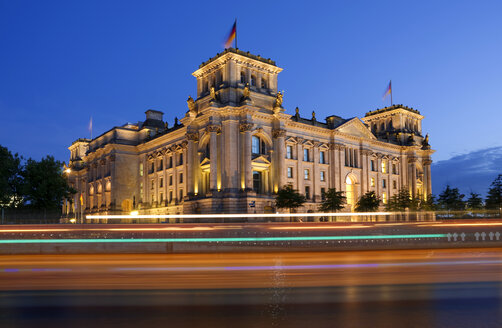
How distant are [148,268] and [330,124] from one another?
66959 millimetres

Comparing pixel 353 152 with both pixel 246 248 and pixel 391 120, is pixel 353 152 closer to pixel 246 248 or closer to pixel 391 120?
pixel 391 120

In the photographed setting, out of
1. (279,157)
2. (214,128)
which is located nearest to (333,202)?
(279,157)

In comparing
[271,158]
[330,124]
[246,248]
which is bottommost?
[246,248]

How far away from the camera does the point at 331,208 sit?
225ft

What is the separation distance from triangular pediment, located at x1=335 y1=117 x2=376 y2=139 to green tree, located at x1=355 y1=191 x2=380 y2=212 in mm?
12046

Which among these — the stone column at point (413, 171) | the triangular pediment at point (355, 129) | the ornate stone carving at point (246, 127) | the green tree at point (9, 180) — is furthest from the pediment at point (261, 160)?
the stone column at point (413, 171)

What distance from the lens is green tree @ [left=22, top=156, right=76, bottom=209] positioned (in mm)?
67675

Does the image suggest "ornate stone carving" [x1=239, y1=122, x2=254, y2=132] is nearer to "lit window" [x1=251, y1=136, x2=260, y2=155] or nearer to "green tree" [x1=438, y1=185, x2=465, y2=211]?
"lit window" [x1=251, y1=136, x2=260, y2=155]

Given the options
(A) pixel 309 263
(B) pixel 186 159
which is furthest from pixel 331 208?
(A) pixel 309 263

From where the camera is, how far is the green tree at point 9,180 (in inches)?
2581

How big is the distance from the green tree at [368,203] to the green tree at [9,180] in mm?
54885

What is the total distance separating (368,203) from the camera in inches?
2985

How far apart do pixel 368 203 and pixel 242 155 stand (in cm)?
2493

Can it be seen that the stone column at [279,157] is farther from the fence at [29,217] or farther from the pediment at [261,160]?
the fence at [29,217]
